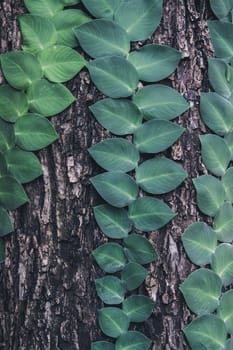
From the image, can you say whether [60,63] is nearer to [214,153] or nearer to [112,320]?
[214,153]

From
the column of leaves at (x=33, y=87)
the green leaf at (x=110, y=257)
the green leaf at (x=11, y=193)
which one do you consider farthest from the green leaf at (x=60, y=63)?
the green leaf at (x=110, y=257)

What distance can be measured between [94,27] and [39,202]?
0.34 m

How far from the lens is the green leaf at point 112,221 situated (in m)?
1.12

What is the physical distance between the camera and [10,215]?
3.77 ft

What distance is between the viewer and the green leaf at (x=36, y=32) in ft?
3.69

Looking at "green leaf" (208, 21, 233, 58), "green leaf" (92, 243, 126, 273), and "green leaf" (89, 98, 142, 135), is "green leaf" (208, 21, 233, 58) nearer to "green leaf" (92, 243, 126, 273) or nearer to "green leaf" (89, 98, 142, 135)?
"green leaf" (89, 98, 142, 135)

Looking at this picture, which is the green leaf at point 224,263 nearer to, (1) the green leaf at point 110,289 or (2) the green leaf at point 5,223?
(1) the green leaf at point 110,289

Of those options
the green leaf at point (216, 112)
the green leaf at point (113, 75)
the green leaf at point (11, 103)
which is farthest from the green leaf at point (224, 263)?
the green leaf at point (11, 103)

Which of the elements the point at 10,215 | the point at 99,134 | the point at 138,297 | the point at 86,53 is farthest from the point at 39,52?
the point at 138,297

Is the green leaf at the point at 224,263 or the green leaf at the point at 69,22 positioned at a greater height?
the green leaf at the point at 69,22

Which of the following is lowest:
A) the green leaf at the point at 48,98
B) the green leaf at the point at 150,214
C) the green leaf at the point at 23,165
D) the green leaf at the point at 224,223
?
the green leaf at the point at 224,223

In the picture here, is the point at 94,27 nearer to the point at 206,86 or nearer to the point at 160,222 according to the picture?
the point at 206,86

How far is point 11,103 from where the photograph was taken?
1.14 meters

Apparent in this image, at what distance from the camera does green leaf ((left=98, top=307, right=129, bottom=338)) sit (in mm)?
1118
